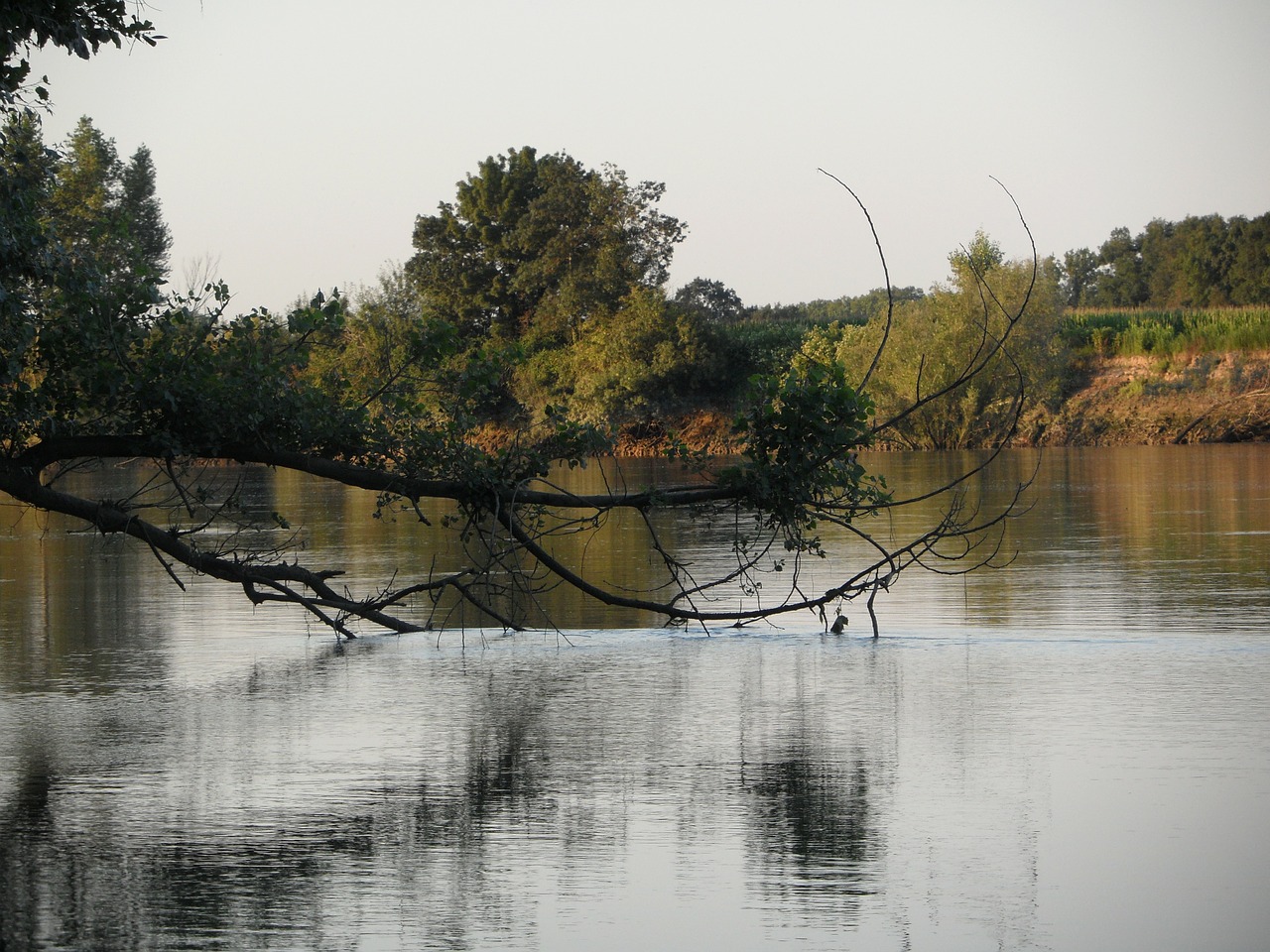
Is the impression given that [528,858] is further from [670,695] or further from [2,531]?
[2,531]

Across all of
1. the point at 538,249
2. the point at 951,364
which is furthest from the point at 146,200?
the point at 951,364

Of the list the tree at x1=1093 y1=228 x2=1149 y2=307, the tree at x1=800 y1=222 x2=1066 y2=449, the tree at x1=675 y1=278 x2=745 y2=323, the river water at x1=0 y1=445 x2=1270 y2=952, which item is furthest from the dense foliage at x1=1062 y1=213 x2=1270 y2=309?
the river water at x1=0 y1=445 x2=1270 y2=952

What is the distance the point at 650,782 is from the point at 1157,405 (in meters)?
60.8

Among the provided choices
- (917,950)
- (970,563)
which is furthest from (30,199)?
(970,563)

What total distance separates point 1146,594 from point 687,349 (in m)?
55.2

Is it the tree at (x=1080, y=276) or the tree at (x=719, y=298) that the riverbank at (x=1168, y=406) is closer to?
the tree at (x=719, y=298)

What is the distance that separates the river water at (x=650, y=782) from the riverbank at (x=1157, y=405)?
4827cm

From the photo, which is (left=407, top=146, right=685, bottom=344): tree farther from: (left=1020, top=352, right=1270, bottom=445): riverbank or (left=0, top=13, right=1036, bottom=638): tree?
(left=0, top=13, right=1036, bottom=638): tree

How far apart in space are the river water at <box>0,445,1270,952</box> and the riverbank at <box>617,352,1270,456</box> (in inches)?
1901

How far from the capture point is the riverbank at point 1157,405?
6244 cm

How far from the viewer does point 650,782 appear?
8.47 metres

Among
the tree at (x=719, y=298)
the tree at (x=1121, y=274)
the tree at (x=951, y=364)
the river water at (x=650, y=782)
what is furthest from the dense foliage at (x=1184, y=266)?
the river water at (x=650, y=782)

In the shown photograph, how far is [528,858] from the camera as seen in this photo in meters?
7.09

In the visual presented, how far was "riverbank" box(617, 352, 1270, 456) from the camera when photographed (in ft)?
205
